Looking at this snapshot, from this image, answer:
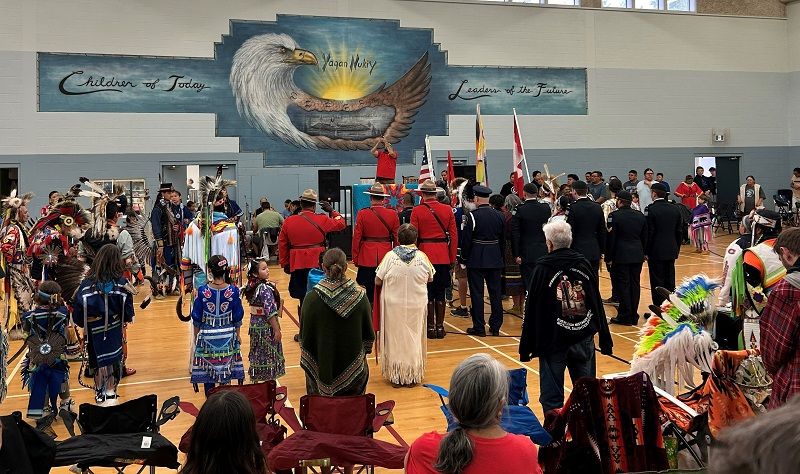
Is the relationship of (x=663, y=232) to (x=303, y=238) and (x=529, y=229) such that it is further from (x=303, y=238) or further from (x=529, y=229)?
(x=303, y=238)

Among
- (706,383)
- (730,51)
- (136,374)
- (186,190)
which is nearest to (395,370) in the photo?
(136,374)

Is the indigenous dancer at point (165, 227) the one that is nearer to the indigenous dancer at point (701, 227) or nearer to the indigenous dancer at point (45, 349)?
the indigenous dancer at point (45, 349)

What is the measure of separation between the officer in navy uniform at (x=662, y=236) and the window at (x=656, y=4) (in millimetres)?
11075

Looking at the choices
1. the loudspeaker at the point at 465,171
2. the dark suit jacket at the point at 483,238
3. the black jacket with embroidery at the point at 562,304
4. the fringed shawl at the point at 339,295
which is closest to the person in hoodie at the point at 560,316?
the black jacket with embroidery at the point at 562,304

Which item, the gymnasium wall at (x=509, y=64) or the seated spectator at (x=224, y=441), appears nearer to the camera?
the seated spectator at (x=224, y=441)

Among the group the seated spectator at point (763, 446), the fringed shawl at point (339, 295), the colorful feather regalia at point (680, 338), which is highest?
the seated spectator at point (763, 446)

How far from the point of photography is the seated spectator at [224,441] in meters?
2.23

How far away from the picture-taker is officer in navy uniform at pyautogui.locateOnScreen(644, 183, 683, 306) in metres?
8.17

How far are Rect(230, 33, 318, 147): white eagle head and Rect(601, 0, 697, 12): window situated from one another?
25.7 feet

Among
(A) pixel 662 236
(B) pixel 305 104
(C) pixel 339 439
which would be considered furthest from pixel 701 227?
(C) pixel 339 439

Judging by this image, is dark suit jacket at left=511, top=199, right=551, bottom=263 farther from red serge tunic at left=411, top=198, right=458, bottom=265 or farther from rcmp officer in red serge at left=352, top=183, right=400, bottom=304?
rcmp officer in red serge at left=352, top=183, right=400, bottom=304

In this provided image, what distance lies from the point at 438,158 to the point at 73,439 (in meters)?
14.0

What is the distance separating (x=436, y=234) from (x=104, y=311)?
3585 mm

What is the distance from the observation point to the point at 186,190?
1554 centimetres
